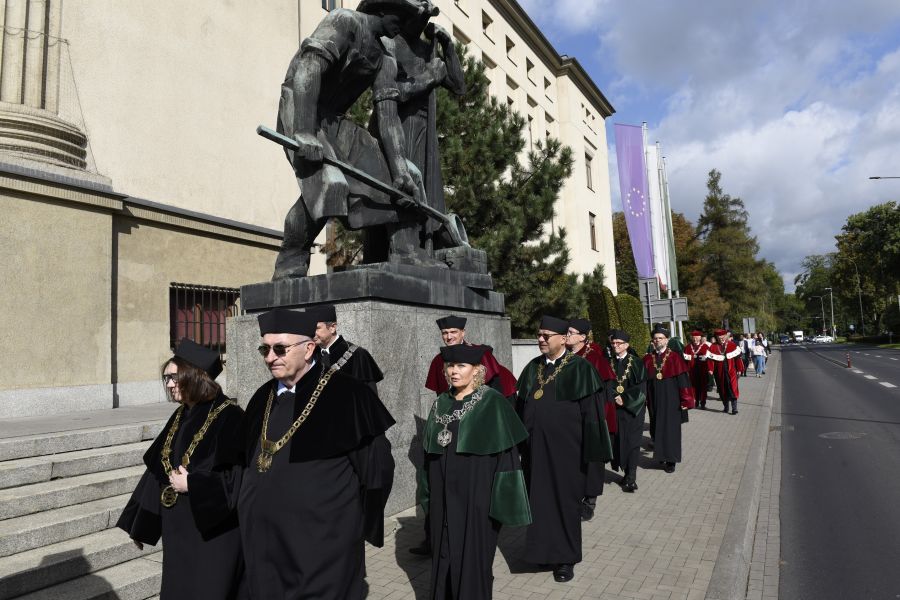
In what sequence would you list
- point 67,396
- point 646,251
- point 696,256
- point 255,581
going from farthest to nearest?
point 696,256, point 646,251, point 67,396, point 255,581

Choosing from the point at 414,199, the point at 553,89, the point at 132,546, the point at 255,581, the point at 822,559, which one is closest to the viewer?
the point at 255,581

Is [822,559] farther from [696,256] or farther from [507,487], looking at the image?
[696,256]

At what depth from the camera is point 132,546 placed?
4367mm

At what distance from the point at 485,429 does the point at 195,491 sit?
1596 mm

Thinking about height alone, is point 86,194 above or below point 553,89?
below

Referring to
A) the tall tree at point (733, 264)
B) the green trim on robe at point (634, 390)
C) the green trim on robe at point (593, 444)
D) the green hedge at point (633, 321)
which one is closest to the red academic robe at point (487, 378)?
the green trim on robe at point (593, 444)

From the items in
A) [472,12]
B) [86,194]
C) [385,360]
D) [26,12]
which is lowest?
[385,360]

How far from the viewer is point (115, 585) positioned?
390 cm

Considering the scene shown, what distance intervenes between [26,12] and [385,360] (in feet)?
28.8

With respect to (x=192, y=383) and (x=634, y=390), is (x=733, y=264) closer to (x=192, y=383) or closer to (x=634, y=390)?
(x=634, y=390)

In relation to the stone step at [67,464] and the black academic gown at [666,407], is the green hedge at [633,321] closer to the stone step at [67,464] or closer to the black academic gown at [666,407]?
the black academic gown at [666,407]

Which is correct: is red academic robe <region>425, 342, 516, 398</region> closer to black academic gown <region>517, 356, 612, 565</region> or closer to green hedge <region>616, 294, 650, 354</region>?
black academic gown <region>517, 356, 612, 565</region>

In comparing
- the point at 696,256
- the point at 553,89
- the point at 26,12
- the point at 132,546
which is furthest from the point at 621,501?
the point at 696,256

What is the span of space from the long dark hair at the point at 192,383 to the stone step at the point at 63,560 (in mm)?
1649
